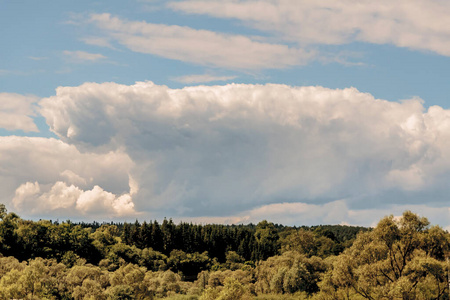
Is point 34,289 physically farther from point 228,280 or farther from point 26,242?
point 26,242

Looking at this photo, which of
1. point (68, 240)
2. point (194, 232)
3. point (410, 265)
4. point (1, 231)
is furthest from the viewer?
point (194, 232)

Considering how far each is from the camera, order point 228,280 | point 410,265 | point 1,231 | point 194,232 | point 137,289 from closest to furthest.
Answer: point 410,265
point 228,280
point 137,289
point 1,231
point 194,232

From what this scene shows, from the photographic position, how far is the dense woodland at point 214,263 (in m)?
58.3

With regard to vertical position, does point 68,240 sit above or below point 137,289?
above

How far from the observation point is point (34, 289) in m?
75.7

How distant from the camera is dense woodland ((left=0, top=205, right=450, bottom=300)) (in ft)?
191

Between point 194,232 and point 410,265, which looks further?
point 194,232

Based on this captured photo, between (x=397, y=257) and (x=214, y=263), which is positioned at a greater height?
(x=397, y=257)

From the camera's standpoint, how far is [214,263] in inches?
6383

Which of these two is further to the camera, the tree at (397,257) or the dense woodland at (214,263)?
the dense woodland at (214,263)

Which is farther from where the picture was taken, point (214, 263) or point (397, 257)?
point (214, 263)

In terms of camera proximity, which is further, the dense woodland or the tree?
the dense woodland

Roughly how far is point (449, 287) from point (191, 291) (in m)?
54.5

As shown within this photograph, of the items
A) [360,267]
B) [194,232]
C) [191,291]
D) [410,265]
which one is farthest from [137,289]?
[194,232]
